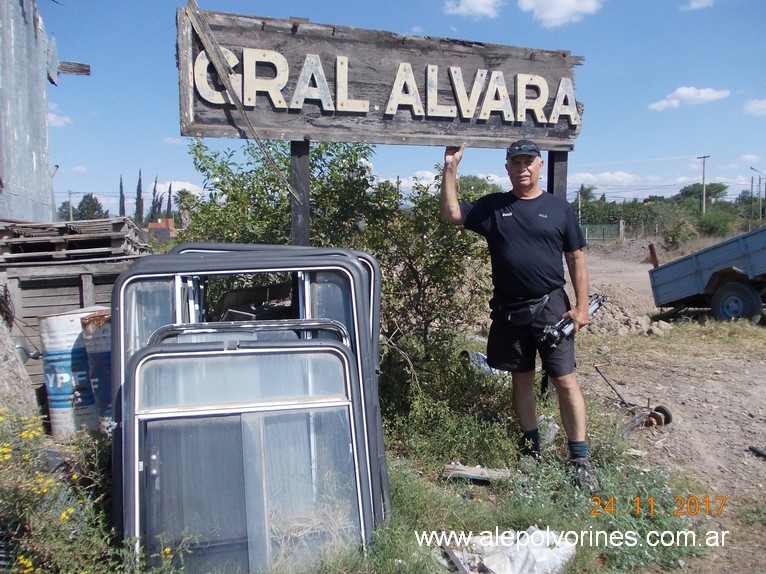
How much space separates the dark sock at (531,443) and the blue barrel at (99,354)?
2.62 meters

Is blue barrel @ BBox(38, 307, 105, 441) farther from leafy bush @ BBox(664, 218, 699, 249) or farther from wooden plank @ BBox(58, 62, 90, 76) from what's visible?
leafy bush @ BBox(664, 218, 699, 249)

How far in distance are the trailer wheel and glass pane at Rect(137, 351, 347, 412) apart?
406 inches

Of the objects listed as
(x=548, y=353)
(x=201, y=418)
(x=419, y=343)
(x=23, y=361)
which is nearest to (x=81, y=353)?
(x=23, y=361)

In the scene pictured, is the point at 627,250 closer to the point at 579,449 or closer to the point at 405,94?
the point at 405,94

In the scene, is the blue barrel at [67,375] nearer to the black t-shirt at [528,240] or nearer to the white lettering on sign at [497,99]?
the black t-shirt at [528,240]

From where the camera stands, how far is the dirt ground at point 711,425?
3.38m

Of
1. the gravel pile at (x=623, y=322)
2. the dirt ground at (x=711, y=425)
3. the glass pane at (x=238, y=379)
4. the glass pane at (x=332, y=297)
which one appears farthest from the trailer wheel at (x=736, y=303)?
the glass pane at (x=238, y=379)

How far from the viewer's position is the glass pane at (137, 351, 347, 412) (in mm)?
2541

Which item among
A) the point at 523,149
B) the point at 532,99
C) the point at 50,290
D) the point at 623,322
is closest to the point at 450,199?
the point at 523,149

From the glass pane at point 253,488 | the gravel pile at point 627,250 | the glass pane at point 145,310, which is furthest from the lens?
the gravel pile at point 627,250

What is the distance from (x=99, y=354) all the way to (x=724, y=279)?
37.0ft

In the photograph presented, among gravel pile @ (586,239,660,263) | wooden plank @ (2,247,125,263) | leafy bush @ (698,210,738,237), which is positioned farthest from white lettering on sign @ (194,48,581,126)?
leafy bush @ (698,210,738,237)

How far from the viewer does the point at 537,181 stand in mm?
3908

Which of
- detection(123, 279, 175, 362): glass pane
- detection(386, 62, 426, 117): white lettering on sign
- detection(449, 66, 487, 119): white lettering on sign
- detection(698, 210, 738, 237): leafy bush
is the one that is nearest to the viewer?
detection(123, 279, 175, 362): glass pane
